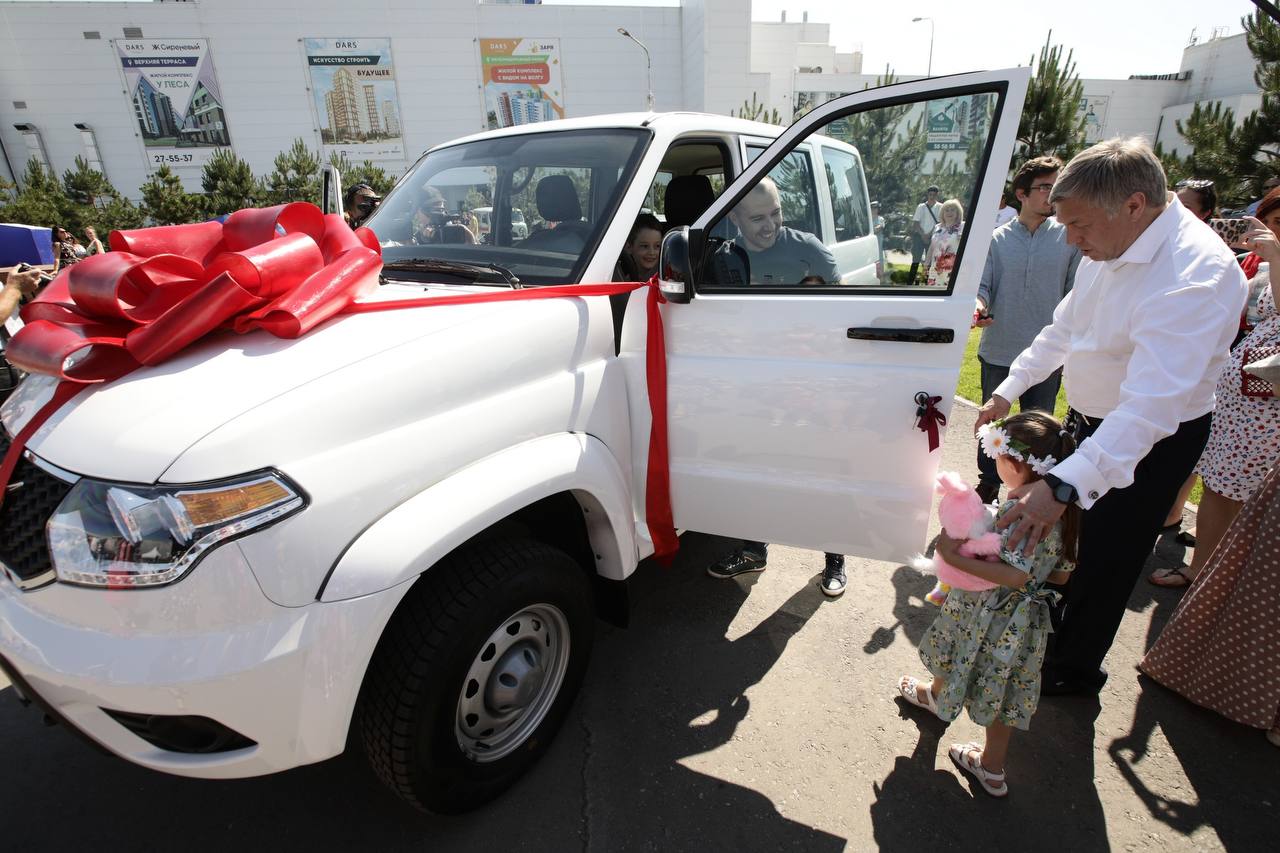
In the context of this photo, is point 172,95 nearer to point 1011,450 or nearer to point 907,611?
point 907,611

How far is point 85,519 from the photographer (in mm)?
1416

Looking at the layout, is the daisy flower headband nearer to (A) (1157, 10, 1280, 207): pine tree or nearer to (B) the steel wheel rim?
(B) the steel wheel rim

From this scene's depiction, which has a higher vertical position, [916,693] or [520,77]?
[520,77]


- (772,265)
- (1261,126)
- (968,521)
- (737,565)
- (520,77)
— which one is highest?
(520,77)

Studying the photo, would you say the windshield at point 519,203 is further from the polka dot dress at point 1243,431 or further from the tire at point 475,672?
the polka dot dress at point 1243,431

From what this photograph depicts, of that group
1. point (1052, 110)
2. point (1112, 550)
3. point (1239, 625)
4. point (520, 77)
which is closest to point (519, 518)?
point (1112, 550)

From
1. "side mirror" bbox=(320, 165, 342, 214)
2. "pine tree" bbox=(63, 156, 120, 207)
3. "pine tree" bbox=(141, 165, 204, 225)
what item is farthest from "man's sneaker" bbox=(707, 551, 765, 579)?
"pine tree" bbox=(63, 156, 120, 207)

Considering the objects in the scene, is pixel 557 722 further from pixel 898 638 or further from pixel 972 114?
pixel 972 114

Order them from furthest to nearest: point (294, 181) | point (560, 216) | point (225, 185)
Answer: point (294, 181) → point (225, 185) → point (560, 216)

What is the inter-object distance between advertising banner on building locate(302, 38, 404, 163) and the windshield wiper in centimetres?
4370

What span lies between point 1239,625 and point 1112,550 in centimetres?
51

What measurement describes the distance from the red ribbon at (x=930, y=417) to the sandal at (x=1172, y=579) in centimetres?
228

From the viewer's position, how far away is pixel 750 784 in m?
2.21

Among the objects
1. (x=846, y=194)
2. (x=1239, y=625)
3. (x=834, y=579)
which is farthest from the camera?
(x=834, y=579)
